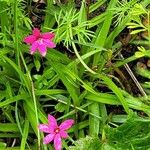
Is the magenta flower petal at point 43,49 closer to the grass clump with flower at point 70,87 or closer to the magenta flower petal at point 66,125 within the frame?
the grass clump with flower at point 70,87

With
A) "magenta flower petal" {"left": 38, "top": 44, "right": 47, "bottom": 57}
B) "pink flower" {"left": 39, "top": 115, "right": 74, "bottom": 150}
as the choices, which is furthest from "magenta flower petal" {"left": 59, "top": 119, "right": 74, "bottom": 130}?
"magenta flower petal" {"left": 38, "top": 44, "right": 47, "bottom": 57}

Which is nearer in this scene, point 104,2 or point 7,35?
point 7,35

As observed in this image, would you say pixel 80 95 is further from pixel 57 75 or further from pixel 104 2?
pixel 104 2

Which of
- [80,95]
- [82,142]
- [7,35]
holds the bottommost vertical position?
[82,142]

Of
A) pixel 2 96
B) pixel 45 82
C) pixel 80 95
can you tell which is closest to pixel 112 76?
pixel 80 95

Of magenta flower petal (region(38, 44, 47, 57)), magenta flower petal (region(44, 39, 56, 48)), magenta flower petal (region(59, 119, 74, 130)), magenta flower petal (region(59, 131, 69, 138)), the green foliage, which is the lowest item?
the green foliage

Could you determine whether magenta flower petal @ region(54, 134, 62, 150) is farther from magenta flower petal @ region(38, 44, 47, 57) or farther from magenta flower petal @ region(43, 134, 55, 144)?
magenta flower petal @ region(38, 44, 47, 57)

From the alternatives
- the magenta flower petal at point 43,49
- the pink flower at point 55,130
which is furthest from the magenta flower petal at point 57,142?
the magenta flower petal at point 43,49
